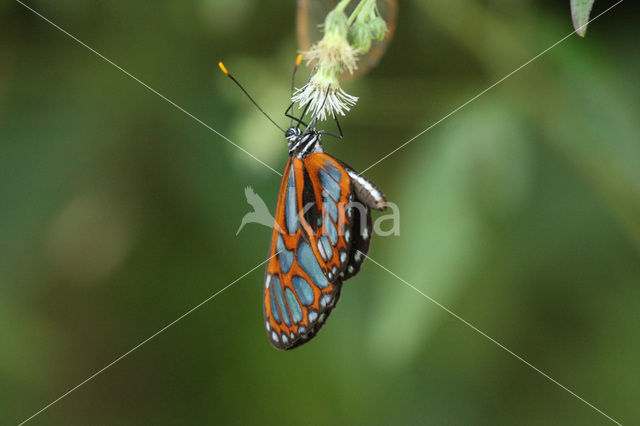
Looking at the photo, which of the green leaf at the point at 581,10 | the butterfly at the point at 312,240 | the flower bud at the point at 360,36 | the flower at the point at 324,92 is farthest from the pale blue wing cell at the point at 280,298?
the green leaf at the point at 581,10

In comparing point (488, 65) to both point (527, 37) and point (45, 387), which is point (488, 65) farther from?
point (45, 387)

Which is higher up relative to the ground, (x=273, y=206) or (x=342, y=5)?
(x=273, y=206)

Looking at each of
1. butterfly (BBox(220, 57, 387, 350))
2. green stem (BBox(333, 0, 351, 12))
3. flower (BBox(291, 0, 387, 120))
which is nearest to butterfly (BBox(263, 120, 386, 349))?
butterfly (BBox(220, 57, 387, 350))

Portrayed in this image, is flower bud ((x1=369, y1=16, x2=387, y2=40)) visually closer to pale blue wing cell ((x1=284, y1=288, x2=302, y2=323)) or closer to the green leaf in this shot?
the green leaf

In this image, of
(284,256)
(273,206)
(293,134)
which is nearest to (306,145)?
(293,134)

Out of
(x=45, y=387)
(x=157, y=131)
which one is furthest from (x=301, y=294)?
(x=45, y=387)

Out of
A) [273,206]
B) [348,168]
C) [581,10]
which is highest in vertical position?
[273,206]

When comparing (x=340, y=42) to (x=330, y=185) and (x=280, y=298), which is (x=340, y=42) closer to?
(x=330, y=185)
